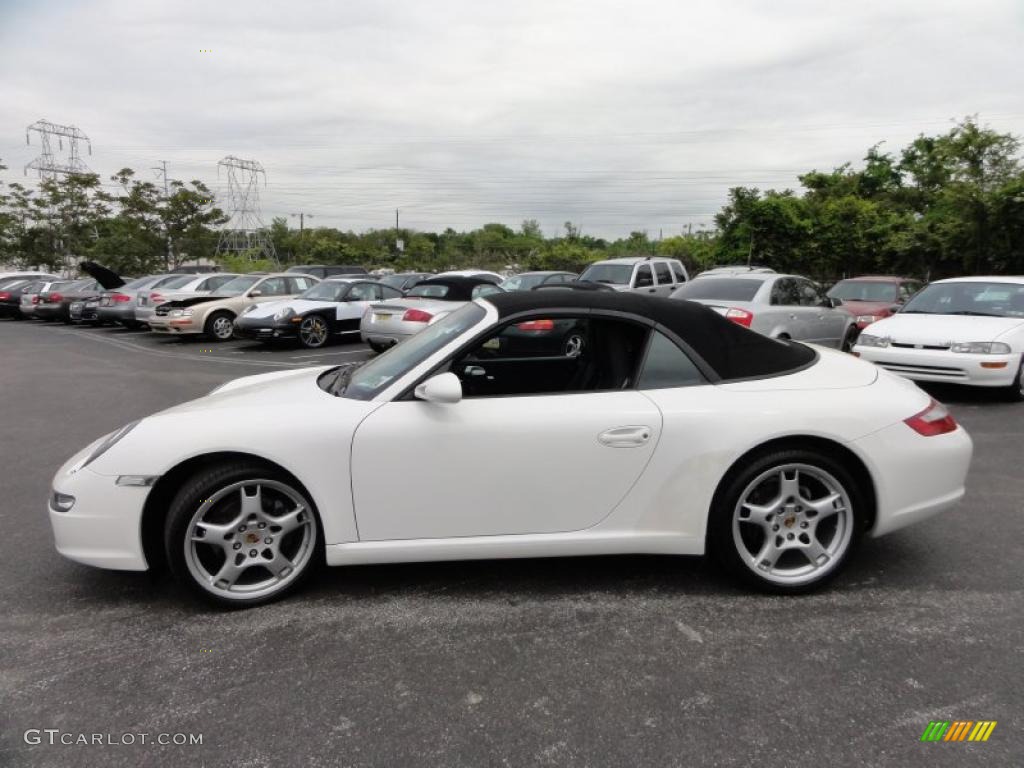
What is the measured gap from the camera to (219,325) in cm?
1550

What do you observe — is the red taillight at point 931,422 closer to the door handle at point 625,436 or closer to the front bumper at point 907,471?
the front bumper at point 907,471

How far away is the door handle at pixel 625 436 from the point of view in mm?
3031

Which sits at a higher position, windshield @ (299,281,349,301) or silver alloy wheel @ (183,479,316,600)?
windshield @ (299,281,349,301)

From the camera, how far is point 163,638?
2873mm

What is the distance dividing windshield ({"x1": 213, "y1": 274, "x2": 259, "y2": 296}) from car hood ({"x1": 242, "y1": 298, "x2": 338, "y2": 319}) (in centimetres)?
267

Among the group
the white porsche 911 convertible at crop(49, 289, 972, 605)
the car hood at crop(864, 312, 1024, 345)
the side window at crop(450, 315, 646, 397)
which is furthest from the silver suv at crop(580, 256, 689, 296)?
the white porsche 911 convertible at crop(49, 289, 972, 605)

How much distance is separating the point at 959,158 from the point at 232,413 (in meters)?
24.6

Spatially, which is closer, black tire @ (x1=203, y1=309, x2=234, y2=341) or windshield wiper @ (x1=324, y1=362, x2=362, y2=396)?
windshield wiper @ (x1=324, y1=362, x2=362, y2=396)

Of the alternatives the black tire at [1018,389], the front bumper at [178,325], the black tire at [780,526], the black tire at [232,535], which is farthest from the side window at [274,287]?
the black tire at [780,526]

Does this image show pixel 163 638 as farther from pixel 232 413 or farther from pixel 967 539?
pixel 967 539

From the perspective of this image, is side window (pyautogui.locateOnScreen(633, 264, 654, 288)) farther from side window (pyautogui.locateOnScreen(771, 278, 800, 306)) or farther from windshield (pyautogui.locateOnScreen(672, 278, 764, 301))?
side window (pyautogui.locateOnScreen(771, 278, 800, 306))

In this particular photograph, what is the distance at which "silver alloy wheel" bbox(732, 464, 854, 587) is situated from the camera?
314 cm

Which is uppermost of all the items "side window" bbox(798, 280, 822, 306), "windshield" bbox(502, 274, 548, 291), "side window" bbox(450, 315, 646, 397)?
"windshield" bbox(502, 274, 548, 291)

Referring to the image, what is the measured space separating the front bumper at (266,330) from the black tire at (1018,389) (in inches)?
463
